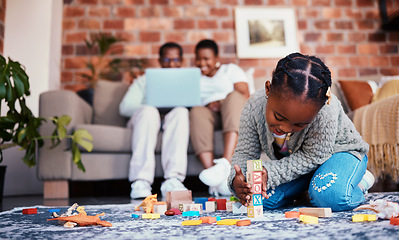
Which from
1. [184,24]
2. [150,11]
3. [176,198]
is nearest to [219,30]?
[184,24]

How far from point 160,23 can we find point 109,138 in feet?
5.19

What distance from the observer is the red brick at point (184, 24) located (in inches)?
132

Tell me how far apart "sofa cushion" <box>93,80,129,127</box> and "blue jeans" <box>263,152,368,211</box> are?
1612mm

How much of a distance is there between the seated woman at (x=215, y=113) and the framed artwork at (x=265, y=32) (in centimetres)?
66

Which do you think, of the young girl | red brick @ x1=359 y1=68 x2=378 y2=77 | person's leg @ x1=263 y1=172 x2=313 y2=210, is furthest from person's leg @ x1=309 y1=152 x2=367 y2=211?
red brick @ x1=359 y1=68 x2=378 y2=77

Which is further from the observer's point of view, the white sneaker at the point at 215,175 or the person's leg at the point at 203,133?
the person's leg at the point at 203,133

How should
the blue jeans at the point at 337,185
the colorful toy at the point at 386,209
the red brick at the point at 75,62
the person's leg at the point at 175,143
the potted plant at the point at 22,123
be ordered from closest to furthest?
the colorful toy at the point at 386,209 → the blue jeans at the point at 337,185 → the potted plant at the point at 22,123 → the person's leg at the point at 175,143 → the red brick at the point at 75,62

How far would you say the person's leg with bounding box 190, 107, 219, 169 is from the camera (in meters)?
2.09

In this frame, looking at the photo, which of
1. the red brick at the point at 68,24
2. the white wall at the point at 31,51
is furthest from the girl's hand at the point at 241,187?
the red brick at the point at 68,24

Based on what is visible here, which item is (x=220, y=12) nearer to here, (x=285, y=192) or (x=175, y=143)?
(x=175, y=143)

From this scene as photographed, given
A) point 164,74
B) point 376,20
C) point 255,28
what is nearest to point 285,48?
point 255,28

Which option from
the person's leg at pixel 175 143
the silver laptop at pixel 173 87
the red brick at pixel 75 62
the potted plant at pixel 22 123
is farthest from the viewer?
the red brick at pixel 75 62

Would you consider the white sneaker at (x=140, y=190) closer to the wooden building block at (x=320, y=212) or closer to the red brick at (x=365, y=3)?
the wooden building block at (x=320, y=212)

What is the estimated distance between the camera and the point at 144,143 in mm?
Answer: 2090
